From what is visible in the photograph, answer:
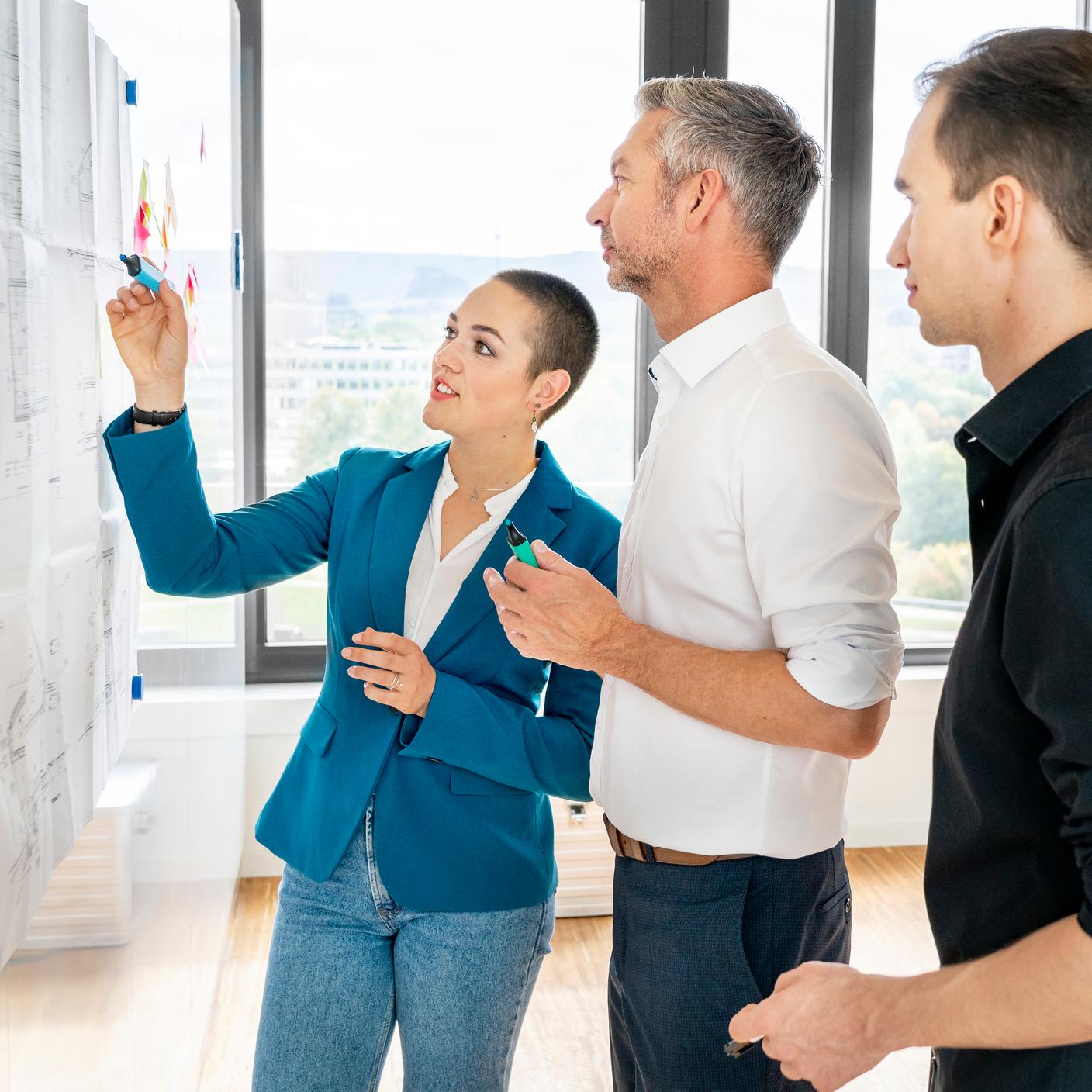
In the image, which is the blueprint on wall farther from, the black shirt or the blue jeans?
the black shirt

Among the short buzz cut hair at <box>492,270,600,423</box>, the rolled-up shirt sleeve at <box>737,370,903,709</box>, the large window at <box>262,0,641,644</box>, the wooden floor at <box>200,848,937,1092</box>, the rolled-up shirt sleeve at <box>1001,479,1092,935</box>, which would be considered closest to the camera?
the rolled-up shirt sleeve at <box>1001,479,1092,935</box>

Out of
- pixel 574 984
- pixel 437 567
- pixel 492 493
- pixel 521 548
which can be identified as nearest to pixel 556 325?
pixel 492 493

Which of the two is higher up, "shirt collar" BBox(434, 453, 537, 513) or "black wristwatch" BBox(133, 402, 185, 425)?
"black wristwatch" BBox(133, 402, 185, 425)

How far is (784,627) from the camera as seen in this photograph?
1149mm

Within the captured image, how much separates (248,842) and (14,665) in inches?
102

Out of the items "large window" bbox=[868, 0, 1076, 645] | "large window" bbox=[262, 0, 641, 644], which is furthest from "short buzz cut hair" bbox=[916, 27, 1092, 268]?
"large window" bbox=[868, 0, 1076, 645]

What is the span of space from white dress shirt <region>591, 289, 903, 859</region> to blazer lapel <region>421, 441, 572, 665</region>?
0.22m

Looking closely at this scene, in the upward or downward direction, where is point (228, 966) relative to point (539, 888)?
downward

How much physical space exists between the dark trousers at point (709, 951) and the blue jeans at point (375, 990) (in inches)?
8.3

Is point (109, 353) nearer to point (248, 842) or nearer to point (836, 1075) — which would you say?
point (836, 1075)

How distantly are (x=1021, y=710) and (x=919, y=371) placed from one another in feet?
10.7

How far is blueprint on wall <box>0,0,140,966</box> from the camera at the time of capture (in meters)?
0.87

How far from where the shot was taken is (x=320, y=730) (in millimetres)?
1532

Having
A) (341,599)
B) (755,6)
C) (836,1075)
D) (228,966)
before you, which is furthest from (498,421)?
(755,6)
